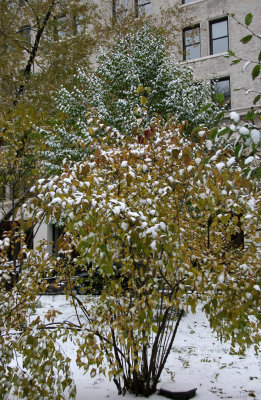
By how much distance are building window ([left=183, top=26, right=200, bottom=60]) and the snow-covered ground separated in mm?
17350

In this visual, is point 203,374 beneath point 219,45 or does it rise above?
beneath

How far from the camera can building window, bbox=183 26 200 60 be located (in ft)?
71.8

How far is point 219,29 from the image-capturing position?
2217 cm

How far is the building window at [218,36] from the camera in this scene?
2197cm

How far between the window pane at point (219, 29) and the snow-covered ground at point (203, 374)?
715 inches

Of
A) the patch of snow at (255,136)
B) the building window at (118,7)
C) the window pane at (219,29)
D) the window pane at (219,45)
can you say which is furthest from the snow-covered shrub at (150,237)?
the window pane at (219,29)

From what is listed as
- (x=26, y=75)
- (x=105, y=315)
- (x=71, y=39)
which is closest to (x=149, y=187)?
(x=105, y=315)

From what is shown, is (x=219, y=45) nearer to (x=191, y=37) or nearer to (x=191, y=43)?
(x=191, y=43)

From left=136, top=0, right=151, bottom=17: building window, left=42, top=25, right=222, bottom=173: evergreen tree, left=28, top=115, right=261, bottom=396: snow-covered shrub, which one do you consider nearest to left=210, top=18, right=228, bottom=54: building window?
left=136, top=0, right=151, bottom=17: building window

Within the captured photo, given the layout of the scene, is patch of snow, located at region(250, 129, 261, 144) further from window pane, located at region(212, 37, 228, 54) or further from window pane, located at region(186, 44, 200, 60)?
window pane, located at region(186, 44, 200, 60)

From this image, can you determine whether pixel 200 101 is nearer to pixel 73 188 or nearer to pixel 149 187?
pixel 149 187

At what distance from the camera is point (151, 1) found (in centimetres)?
2320

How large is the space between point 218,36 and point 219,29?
421mm

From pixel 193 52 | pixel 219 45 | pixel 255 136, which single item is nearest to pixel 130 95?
pixel 255 136
